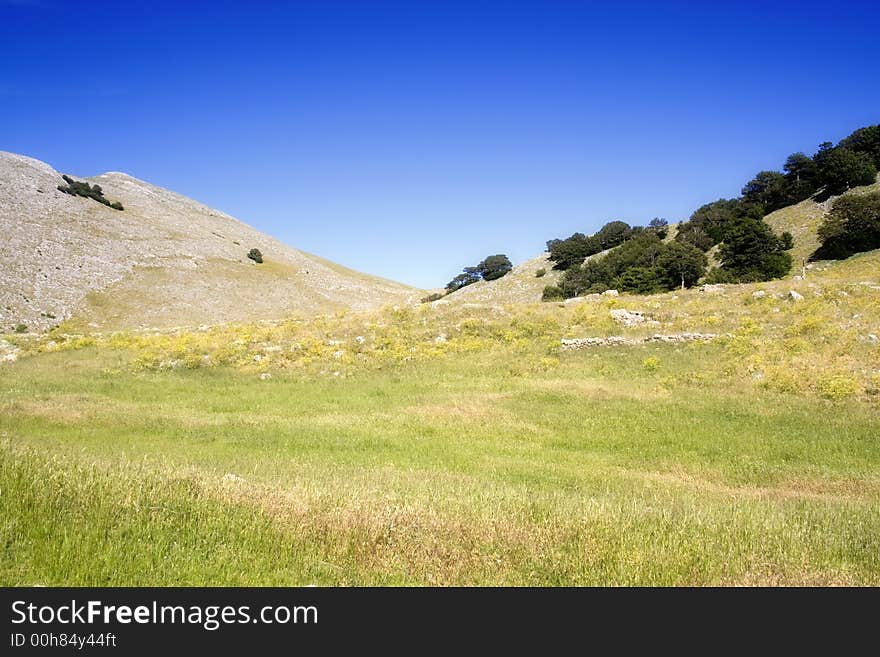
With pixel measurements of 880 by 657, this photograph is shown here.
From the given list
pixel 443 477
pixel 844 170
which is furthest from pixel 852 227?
pixel 443 477

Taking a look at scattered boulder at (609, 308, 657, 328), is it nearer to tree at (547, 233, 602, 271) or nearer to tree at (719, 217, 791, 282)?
tree at (719, 217, 791, 282)

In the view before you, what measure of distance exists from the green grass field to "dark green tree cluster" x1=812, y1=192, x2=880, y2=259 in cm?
3089

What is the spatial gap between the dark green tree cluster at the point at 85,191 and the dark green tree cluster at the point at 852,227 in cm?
10630

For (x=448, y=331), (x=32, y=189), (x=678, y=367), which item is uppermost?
(x=32, y=189)

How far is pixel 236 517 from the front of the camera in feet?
23.9

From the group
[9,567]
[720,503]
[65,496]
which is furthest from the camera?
[720,503]

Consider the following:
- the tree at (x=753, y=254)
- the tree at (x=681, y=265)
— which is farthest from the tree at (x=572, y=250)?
the tree at (x=753, y=254)

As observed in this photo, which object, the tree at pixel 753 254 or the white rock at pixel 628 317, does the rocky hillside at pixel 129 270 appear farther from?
the tree at pixel 753 254

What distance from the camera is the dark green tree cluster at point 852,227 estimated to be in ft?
152

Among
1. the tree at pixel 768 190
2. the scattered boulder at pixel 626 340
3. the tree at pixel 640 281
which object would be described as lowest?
the scattered boulder at pixel 626 340

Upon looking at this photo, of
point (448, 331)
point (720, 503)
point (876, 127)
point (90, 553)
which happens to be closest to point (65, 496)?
point (90, 553)

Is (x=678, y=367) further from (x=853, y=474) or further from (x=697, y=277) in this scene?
(x=697, y=277)

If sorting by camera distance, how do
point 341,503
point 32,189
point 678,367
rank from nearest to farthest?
point 341,503, point 678,367, point 32,189

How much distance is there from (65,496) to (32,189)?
104 meters
